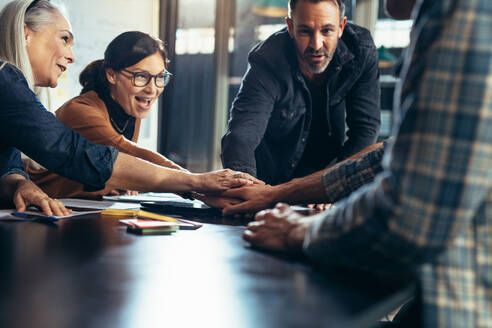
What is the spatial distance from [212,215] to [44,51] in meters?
0.96

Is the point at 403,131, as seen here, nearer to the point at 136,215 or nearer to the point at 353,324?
the point at 353,324

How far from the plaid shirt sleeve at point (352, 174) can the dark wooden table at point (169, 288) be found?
15.6 inches

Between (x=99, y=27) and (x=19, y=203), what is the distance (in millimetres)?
3923

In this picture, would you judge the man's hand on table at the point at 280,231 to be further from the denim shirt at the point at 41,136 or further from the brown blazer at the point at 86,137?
the brown blazer at the point at 86,137

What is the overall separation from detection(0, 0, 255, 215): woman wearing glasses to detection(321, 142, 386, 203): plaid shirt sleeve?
0.41m

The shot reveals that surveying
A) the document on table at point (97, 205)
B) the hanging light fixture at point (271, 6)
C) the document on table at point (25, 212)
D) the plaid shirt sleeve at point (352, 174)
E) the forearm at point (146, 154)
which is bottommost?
the document on table at point (97, 205)

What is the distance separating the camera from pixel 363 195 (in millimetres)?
672

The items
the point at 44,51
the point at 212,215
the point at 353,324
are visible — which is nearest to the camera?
the point at 353,324

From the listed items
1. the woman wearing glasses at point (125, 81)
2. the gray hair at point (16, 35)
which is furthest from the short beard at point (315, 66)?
the gray hair at point (16, 35)

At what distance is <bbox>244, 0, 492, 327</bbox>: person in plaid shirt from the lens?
0.56 metres

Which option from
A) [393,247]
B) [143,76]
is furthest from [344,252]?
[143,76]

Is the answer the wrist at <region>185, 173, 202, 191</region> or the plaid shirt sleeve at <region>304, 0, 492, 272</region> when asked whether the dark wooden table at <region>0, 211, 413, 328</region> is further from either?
the wrist at <region>185, 173, 202, 191</region>

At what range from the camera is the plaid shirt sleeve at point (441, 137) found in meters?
0.56

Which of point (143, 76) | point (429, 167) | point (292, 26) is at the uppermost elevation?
point (292, 26)
